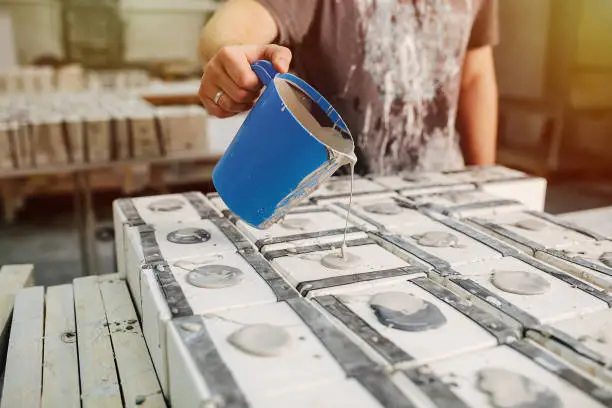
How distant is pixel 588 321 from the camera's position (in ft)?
3.14

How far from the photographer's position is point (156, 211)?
1478 millimetres

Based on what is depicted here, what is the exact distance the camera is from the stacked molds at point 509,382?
0.75m

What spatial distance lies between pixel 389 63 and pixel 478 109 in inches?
20.2

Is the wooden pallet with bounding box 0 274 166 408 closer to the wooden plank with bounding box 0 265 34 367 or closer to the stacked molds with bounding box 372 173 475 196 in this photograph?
the wooden plank with bounding box 0 265 34 367

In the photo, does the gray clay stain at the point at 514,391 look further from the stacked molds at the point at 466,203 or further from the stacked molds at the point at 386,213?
the stacked molds at the point at 466,203

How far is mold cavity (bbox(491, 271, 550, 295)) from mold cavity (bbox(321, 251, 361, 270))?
0.25m

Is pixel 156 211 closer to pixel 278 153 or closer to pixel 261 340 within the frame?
pixel 278 153

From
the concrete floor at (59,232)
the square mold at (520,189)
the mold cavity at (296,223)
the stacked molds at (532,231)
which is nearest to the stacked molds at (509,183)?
the square mold at (520,189)

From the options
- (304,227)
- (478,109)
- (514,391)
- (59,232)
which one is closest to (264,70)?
(304,227)

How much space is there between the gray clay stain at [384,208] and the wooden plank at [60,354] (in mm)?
716

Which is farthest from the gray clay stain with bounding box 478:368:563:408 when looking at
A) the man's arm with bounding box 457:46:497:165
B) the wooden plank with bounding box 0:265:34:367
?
the man's arm with bounding box 457:46:497:165

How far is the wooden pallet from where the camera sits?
998 mm

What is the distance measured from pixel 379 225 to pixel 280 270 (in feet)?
1.08

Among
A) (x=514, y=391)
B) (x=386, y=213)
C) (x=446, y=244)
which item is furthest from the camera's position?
(x=386, y=213)
